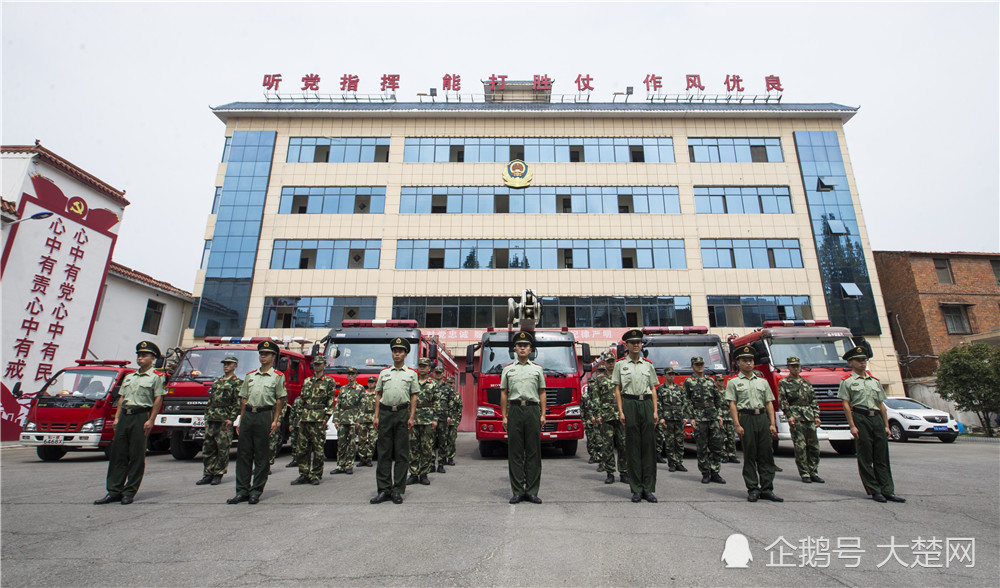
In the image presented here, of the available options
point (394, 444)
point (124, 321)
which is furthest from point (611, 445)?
point (124, 321)

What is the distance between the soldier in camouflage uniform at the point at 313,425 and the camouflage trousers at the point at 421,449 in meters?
1.36

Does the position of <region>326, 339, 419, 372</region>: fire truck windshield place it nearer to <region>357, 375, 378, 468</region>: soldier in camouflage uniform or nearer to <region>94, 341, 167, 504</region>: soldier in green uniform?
<region>357, 375, 378, 468</region>: soldier in camouflage uniform

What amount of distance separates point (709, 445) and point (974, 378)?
16278 mm

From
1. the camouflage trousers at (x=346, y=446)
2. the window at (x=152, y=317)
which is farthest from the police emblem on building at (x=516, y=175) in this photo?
the camouflage trousers at (x=346, y=446)

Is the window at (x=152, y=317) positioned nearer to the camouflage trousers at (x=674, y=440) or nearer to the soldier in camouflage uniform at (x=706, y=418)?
the camouflage trousers at (x=674, y=440)

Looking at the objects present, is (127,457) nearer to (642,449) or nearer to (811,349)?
(642,449)

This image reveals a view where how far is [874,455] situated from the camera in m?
5.52

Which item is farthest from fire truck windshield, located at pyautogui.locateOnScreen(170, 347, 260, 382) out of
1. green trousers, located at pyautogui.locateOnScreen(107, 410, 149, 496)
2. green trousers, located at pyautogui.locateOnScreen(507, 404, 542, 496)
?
green trousers, located at pyautogui.locateOnScreen(507, 404, 542, 496)

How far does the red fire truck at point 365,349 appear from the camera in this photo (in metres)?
9.32

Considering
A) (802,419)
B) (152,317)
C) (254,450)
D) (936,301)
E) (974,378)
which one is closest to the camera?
(254,450)

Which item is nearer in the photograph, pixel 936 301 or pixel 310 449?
pixel 310 449

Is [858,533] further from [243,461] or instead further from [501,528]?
[243,461]

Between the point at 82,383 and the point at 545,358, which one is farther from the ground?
the point at 545,358

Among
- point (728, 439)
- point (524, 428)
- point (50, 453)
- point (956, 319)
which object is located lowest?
point (50, 453)
